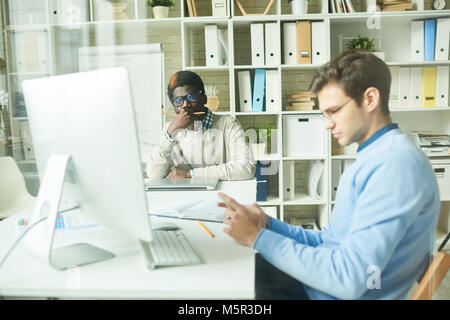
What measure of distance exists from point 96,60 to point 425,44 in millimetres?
1387

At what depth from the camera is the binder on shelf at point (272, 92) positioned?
1.81 meters

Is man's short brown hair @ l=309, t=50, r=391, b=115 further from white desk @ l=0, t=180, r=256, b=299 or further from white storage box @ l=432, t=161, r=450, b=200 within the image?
white storage box @ l=432, t=161, r=450, b=200

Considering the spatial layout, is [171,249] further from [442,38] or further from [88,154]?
[442,38]

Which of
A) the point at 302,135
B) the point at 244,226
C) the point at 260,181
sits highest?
the point at 302,135

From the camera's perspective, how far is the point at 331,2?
1.67m

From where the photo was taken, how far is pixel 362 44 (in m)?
1.47

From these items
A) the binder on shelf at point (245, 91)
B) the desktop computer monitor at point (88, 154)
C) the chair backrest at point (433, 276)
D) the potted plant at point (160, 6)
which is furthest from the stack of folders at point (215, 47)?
the chair backrest at point (433, 276)

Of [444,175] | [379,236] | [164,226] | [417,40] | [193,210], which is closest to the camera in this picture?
[379,236]

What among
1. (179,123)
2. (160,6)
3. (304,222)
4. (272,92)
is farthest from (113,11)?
(304,222)

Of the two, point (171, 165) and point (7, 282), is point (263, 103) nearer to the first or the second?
Answer: point (171, 165)

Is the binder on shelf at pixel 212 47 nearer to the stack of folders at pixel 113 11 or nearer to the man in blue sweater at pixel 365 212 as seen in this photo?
the stack of folders at pixel 113 11

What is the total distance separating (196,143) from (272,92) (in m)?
0.42

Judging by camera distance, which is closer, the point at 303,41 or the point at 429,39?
the point at 429,39

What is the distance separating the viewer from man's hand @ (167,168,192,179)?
1.66 metres
